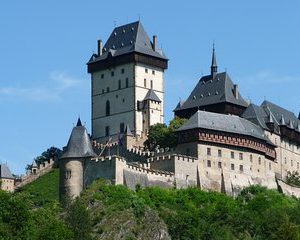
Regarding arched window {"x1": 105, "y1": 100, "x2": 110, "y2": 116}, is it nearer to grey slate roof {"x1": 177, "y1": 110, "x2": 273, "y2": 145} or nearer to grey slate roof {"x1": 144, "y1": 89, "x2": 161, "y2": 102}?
grey slate roof {"x1": 144, "y1": 89, "x2": 161, "y2": 102}

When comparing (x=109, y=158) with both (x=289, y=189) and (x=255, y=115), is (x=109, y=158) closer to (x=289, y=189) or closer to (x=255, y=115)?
(x=289, y=189)

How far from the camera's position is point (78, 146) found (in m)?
99.6

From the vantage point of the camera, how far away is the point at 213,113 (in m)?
109

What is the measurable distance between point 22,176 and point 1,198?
96.3 ft

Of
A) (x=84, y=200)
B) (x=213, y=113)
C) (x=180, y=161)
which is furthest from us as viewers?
→ (x=213, y=113)

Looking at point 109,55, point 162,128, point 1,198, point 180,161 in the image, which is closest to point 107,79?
point 109,55

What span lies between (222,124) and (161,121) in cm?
1491

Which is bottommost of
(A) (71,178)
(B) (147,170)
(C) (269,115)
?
(A) (71,178)

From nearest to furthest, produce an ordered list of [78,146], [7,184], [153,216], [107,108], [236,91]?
1. [153,216]
2. [78,146]
3. [7,184]
4. [236,91]
5. [107,108]

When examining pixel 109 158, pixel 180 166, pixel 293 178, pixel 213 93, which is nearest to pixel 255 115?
pixel 213 93

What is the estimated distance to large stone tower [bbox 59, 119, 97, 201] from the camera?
97562 mm

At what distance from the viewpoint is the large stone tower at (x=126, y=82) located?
121 metres

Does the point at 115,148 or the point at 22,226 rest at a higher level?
the point at 115,148

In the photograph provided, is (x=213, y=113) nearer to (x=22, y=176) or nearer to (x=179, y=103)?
(x=179, y=103)
